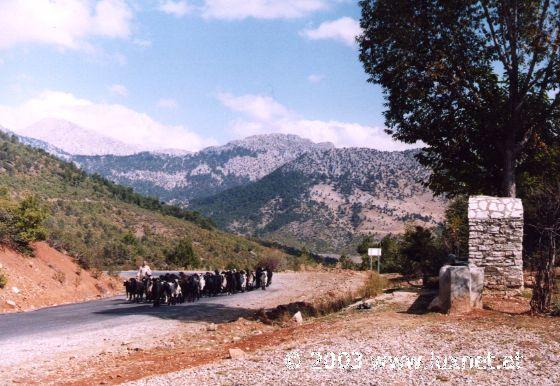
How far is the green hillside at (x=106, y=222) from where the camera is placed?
51469 millimetres

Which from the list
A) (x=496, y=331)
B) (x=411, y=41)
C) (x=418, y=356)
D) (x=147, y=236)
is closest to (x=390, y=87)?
(x=411, y=41)

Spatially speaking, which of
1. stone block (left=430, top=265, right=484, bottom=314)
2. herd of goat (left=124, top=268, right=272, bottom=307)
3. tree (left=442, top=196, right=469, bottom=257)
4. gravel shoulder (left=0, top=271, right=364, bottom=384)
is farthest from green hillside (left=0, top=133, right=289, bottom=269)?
stone block (left=430, top=265, right=484, bottom=314)

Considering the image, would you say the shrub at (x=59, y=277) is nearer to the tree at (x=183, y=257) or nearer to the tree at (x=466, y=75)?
the tree at (x=466, y=75)

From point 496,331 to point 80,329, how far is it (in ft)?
36.5

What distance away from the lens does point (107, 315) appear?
59.5ft

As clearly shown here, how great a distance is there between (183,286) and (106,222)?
41.2 metres

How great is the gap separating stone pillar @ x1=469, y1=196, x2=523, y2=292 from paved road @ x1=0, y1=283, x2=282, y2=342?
8.22m

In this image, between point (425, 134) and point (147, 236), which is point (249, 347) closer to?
point (425, 134)

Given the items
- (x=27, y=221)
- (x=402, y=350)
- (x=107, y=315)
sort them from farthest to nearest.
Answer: (x=27, y=221) → (x=107, y=315) → (x=402, y=350)

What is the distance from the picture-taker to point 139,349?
11.9 metres

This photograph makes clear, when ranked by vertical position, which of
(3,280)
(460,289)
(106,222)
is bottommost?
(3,280)

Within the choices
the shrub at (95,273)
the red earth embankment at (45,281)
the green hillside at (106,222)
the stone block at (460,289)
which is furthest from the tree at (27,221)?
the stone block at (460,289)

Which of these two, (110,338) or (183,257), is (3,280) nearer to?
(110,338)

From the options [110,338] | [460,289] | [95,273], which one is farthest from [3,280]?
[460,289]
